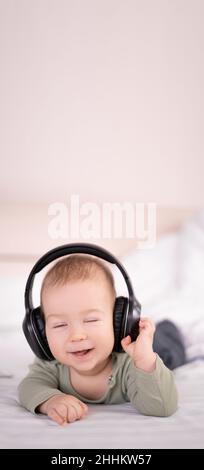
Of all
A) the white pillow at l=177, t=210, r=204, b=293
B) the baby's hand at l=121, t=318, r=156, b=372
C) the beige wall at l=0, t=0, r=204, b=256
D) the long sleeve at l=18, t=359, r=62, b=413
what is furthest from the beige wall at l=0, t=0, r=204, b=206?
the baby's hand at l=121, t=318, r=156, b=372

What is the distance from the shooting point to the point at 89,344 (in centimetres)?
81

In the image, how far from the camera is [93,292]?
2.68 feet

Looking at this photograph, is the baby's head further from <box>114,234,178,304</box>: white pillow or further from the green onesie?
<box>114,234,178,304</box>: white pillow

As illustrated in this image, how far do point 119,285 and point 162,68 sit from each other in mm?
1017

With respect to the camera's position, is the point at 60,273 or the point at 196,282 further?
the point at 196,282

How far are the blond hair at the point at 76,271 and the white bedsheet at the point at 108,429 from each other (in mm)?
174

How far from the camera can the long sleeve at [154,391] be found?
0.81m

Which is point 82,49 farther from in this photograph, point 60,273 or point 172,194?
point 60,273

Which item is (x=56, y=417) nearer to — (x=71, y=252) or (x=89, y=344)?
(x=89, y=344)

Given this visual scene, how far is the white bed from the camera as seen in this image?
2.37ft

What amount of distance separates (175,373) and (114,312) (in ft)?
1.25

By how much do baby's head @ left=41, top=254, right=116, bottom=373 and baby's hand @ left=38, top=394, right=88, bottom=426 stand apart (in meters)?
0.05

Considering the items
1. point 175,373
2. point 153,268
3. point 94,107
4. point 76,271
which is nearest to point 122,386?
point 76,271

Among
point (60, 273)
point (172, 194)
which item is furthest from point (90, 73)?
point (60, 273)
